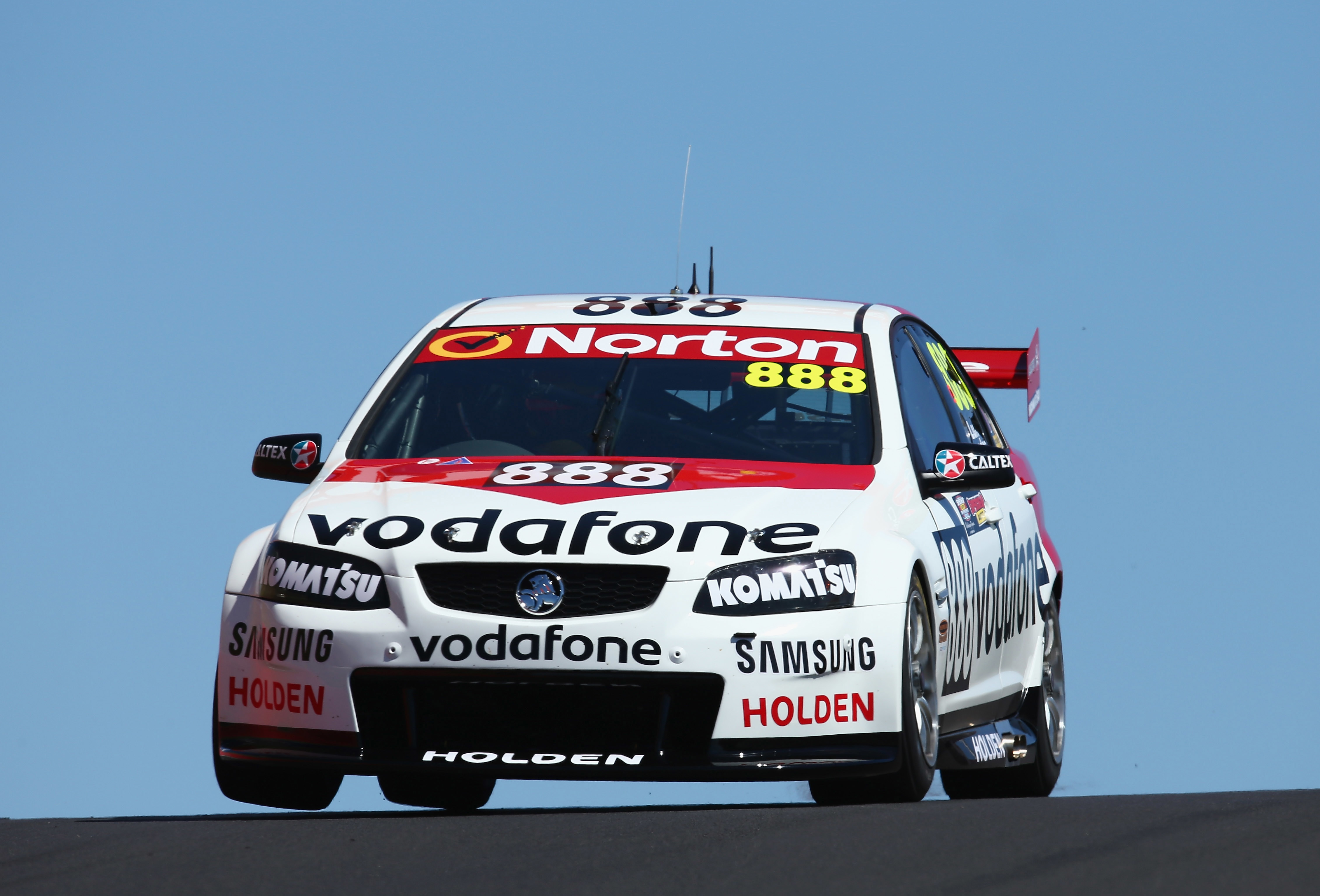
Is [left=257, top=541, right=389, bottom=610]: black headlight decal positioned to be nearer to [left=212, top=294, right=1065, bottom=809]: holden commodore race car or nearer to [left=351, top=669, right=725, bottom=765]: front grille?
[left=212, top=294, right=1065, bottom=809]: holden commodore race car

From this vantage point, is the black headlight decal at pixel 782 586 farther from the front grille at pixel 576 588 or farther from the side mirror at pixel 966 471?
the side mirror at pixel 966 471

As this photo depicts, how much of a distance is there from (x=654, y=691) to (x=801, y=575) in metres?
0.54

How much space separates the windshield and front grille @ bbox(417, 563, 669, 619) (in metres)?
0.97

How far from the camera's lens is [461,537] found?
688cm

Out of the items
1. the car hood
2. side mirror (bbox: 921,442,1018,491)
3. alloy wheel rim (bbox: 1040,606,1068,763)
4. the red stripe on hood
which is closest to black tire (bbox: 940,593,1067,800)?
alloy wheel rim (bbox: 1040,606,1068,763)

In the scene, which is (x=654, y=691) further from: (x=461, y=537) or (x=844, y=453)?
(x=844, y=453)

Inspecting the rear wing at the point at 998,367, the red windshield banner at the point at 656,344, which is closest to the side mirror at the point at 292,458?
the red windshield banner at the point at 656,344

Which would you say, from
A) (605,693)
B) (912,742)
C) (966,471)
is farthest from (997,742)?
(605,693)

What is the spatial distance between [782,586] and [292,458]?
1.92 meters

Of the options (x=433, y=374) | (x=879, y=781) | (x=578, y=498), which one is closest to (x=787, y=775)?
(x=879, y=781)

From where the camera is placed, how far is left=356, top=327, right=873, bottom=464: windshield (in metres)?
7.79

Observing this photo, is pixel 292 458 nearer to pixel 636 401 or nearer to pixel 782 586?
pixel 636 401

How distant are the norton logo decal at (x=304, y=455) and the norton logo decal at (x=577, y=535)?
884mm

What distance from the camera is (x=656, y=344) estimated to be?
8.23m
